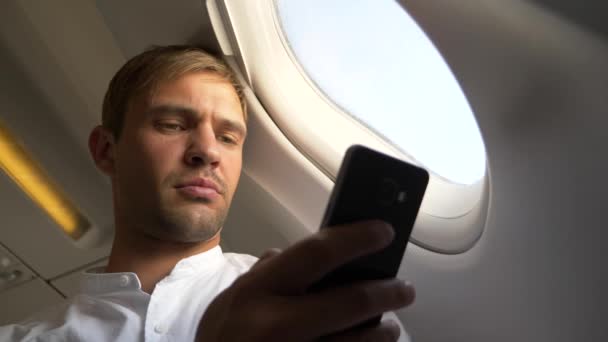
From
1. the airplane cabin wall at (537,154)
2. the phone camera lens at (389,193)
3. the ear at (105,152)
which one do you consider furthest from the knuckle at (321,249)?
the ear at (105,152)

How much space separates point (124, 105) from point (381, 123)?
64 cm

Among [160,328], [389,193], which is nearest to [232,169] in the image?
[160,328]

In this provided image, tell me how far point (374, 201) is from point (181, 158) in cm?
66

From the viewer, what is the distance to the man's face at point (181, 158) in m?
1.04

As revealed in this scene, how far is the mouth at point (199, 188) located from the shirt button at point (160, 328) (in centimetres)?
27

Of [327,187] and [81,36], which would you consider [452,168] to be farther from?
[81,36]

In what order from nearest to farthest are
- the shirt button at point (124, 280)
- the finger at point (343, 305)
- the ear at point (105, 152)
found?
the finger at point (343, 305) < the shirt button at point (124, 280) < the ear at point (105, 152)

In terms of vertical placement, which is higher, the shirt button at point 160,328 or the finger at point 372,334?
the finger at point 372,334

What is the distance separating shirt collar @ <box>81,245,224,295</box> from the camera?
1.01 meters

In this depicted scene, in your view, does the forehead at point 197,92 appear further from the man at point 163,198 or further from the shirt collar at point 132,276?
the shirt collar at point 132,276

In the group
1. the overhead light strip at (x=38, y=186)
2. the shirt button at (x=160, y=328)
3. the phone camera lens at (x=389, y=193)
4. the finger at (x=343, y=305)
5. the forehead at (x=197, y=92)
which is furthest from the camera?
the overhead light strip at (x=38, y=186)

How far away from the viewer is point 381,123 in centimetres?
115

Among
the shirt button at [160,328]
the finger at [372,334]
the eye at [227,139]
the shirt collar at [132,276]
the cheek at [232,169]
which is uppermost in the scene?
the eye at [227,139]

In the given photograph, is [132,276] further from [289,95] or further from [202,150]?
[289,95]
